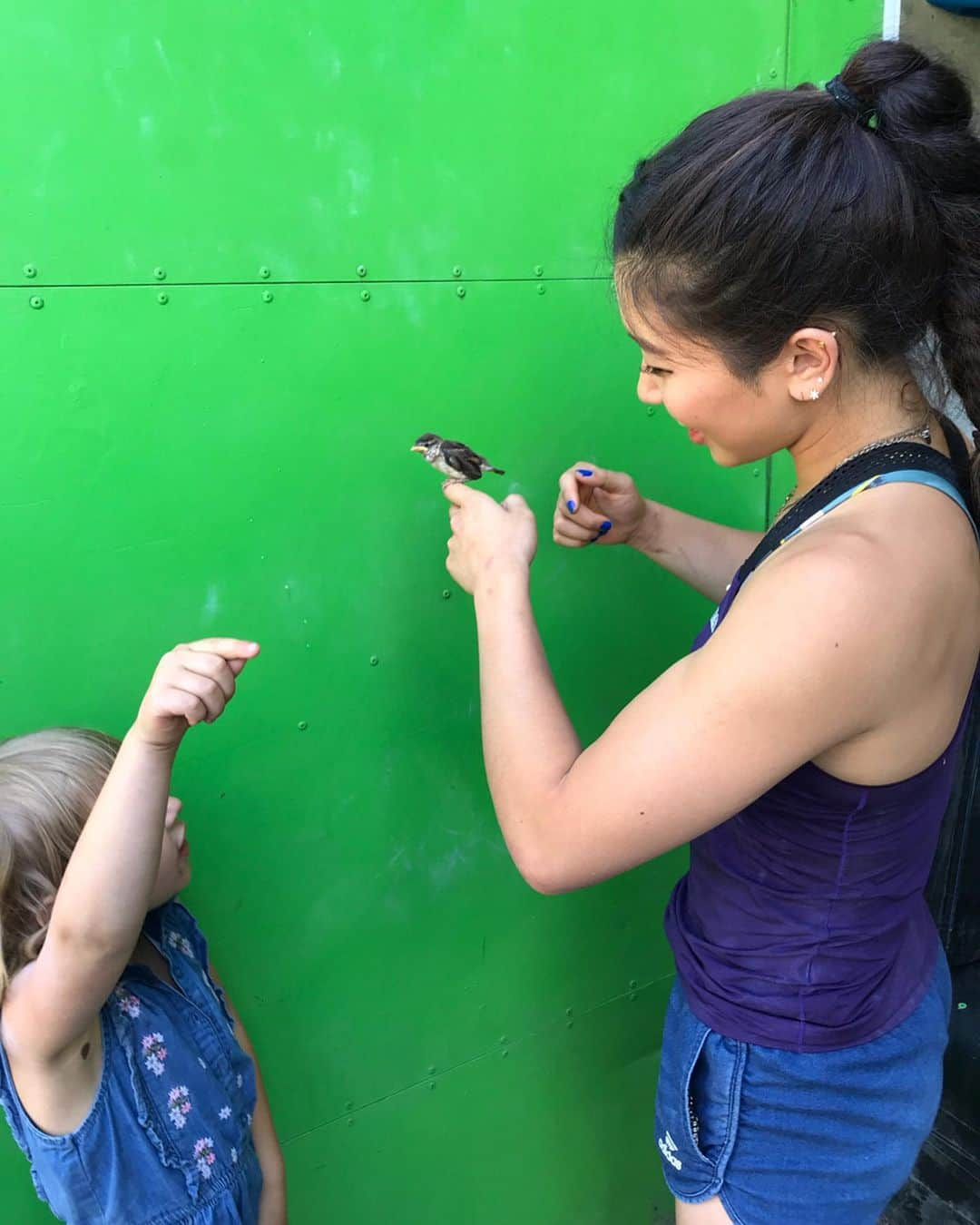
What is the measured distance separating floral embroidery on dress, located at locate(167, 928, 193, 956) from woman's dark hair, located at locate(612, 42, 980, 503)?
1.05 meters

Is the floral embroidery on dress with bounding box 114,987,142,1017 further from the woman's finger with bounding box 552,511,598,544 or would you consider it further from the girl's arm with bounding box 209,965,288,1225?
the woman's finger with bounding box 552,511,598,544

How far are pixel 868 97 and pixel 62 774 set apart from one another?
1259mm

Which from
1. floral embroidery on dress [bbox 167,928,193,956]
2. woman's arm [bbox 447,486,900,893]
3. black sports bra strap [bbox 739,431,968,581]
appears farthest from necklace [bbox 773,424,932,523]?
floral embroidery on dress [bbox 167,928,193,956]

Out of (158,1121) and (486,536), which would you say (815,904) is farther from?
(158,1121)

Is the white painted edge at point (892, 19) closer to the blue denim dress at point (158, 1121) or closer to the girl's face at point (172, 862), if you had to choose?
the girl's face at point (172, 862)

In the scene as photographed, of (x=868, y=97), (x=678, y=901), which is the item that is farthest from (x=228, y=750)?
(x=868, y=97)

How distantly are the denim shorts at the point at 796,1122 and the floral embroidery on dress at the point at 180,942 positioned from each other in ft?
2.29

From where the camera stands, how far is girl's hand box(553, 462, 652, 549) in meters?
1.54

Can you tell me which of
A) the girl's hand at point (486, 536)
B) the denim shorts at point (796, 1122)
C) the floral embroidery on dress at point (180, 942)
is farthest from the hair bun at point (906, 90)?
the floral embroidery on dress at point (180, 942)

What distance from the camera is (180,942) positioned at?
1.32 meters

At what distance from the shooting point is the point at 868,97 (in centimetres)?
111

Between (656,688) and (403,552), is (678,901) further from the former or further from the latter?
(403,552)

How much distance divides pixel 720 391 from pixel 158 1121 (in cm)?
113

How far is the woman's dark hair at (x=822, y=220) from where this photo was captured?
102cm
